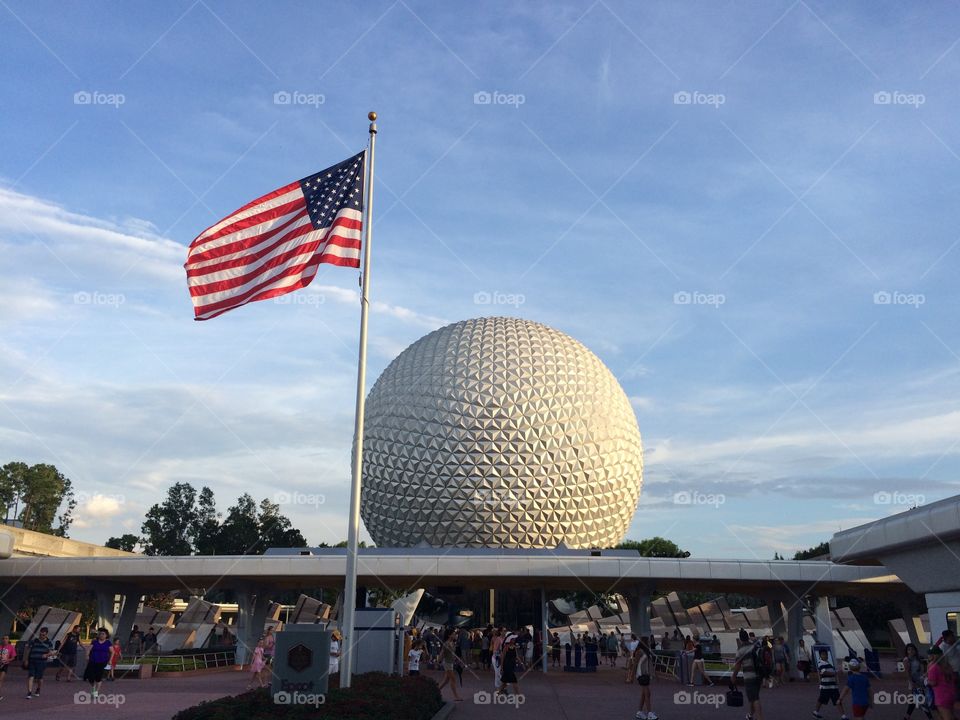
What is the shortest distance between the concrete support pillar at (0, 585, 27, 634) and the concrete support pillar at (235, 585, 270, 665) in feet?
28.3

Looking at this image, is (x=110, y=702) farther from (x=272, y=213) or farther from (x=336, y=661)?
(x=272, y=213)

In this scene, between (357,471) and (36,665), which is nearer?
(357,471)

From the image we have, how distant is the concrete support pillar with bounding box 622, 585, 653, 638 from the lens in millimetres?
32656

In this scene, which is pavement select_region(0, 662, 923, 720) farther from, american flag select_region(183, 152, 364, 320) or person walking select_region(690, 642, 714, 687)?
american flag select_region(183, 152, 364, 320)

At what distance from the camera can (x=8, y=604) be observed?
32.9 m

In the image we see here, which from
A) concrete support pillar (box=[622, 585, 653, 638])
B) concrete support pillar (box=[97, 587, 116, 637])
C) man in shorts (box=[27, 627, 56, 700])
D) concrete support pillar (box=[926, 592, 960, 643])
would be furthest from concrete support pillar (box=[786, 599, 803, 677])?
concrete support pillar (box=[97, 587, 116, 637])

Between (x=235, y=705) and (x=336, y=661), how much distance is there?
39.8 ft

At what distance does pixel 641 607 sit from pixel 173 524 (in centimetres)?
7636

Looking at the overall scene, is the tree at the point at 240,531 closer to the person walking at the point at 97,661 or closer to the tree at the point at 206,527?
the tree at the point at 206,527

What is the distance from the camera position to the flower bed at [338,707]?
448 inches

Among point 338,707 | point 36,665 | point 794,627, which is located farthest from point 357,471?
point 794,627

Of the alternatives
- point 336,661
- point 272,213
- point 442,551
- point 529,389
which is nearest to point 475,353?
point 529,389

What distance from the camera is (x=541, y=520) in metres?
36.0

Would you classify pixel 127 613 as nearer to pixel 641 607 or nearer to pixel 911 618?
pixel 641 607
